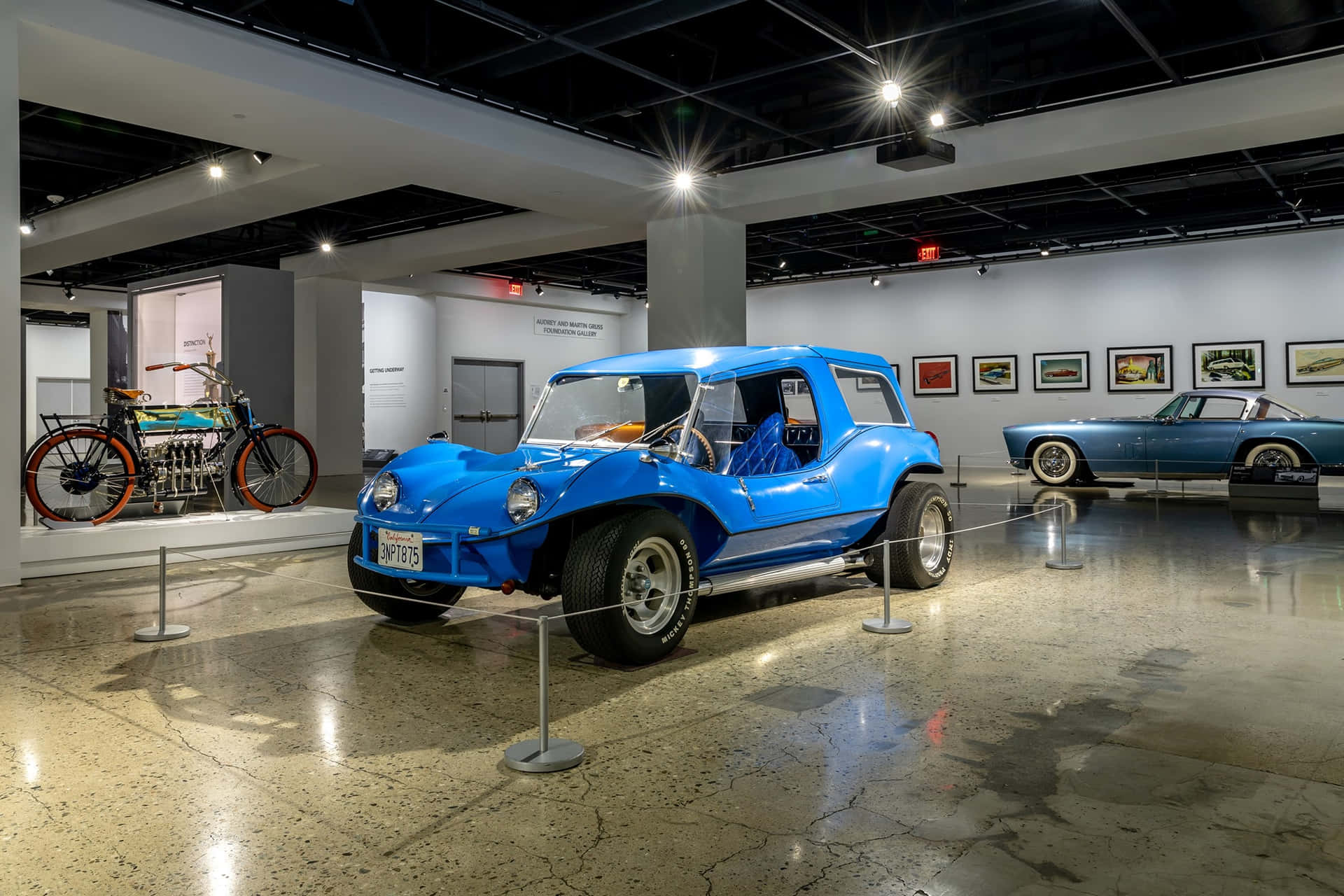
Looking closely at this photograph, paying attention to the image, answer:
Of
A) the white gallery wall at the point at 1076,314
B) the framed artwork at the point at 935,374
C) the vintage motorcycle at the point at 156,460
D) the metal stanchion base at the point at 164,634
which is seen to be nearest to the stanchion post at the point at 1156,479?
the white gallery wall at the point at 1076,314

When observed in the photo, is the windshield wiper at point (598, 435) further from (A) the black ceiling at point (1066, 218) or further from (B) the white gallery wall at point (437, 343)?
(B) the white gallery wall at point (437, 343)

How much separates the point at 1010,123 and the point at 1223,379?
8.05m

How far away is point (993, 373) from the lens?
687 inches

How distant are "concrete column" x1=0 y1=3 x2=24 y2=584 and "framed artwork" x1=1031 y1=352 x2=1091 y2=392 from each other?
1499 centimetres

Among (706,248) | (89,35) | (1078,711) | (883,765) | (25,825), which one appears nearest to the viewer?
(25,825)

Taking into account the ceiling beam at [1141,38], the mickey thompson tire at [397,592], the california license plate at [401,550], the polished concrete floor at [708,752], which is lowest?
the polished concrete floor at [708,752]

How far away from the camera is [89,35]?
21.2 ft

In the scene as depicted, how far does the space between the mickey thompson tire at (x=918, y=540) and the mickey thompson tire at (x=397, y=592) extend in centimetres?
253

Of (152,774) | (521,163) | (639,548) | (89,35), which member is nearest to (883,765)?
(639,548)

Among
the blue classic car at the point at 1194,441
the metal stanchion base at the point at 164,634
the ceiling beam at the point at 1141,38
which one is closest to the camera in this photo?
the metal stanchion base at the point at 164,634

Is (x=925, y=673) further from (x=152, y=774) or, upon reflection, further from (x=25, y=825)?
(x=25, y=825)

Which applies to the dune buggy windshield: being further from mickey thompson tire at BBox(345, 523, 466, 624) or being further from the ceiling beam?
the ceiling beam

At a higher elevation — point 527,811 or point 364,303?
point 364,303

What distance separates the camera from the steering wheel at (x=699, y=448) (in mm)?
5012
